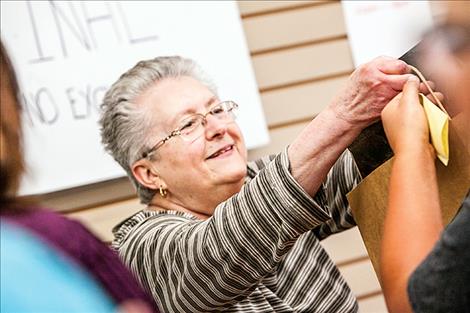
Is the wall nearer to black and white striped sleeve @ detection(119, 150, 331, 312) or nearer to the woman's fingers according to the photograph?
black and white striped sleeve @ detection(119, 150, 331, 312)

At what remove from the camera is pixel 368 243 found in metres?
1.41

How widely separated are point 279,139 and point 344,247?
1.11 ft

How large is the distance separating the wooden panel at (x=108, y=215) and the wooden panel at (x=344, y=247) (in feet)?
1.74

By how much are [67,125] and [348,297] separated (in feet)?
2.73

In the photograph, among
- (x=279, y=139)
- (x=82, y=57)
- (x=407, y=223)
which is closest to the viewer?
(x=407, y=223)

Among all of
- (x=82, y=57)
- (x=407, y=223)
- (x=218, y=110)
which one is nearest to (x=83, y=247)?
(x=407, y=223)

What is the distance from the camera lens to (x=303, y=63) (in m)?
2.39

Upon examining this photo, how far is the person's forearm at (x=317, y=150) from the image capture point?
1.35m

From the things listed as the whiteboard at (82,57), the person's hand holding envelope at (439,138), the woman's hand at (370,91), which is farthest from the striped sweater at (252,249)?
the whiteboard at (82,57)

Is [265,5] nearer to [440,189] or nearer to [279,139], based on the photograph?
[279,139]

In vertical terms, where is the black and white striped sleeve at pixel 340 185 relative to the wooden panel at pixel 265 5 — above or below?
below

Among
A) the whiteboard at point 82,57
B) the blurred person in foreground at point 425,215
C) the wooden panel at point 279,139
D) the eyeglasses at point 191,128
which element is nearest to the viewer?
the blurred person in foreground at point 425,215

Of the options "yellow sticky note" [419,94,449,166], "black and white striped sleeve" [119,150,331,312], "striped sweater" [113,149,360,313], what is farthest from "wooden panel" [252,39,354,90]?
"yellow sticky note" [419,94,449,166]

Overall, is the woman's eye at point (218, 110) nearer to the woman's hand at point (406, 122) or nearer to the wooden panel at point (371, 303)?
the woman's hand at point (406, 122)
